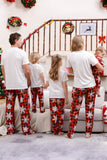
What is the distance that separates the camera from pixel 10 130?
10.8ft

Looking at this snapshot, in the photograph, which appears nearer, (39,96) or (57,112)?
(57,112)

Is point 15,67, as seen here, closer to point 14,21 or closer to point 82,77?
point 82,77

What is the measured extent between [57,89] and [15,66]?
62 cm

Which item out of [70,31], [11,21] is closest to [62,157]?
[70,31]

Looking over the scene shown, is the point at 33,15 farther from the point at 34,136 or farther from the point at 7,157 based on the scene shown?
the point at 7,157

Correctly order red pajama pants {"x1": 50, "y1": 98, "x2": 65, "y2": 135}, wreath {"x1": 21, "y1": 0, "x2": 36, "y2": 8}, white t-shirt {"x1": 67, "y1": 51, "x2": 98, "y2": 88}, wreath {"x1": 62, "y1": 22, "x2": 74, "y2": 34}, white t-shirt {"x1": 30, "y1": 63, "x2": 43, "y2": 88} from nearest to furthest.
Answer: white t-shirt {"x1": 67, "y1": 51, "x2": 98, "y2": 88} → red pajama pants {"x1": 50, "y1": 98, "x2": 65, "y2": 135} → white t-shirt {"x1": 30, "y1": 63, "x2": 43, "y2": 88} → wreath {"x1": 62, "y1": 22, "x2": 74, "y2": 34} → wreath {"x1": 21, "y1": 0, "x2": 36, "y2": 8}

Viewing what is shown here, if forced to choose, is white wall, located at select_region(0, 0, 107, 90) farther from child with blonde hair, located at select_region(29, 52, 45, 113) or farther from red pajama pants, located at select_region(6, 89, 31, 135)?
red pajama pants, located at select_region(6, 89, 31, 135)

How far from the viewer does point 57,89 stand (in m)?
3.15

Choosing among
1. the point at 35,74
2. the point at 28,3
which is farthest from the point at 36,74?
the point at 28,3

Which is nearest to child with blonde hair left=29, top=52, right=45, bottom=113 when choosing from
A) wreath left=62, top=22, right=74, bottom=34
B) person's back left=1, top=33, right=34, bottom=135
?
person's back left=1, top=33, right=34, bottom=135

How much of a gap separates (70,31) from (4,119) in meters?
3.98

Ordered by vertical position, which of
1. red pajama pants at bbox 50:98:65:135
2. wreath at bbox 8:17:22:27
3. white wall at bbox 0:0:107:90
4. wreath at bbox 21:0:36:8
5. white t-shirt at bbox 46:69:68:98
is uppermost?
wreath at bbox 21:0:36:8

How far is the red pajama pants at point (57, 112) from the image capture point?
318cm

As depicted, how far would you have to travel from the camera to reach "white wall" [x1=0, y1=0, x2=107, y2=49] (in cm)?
731
